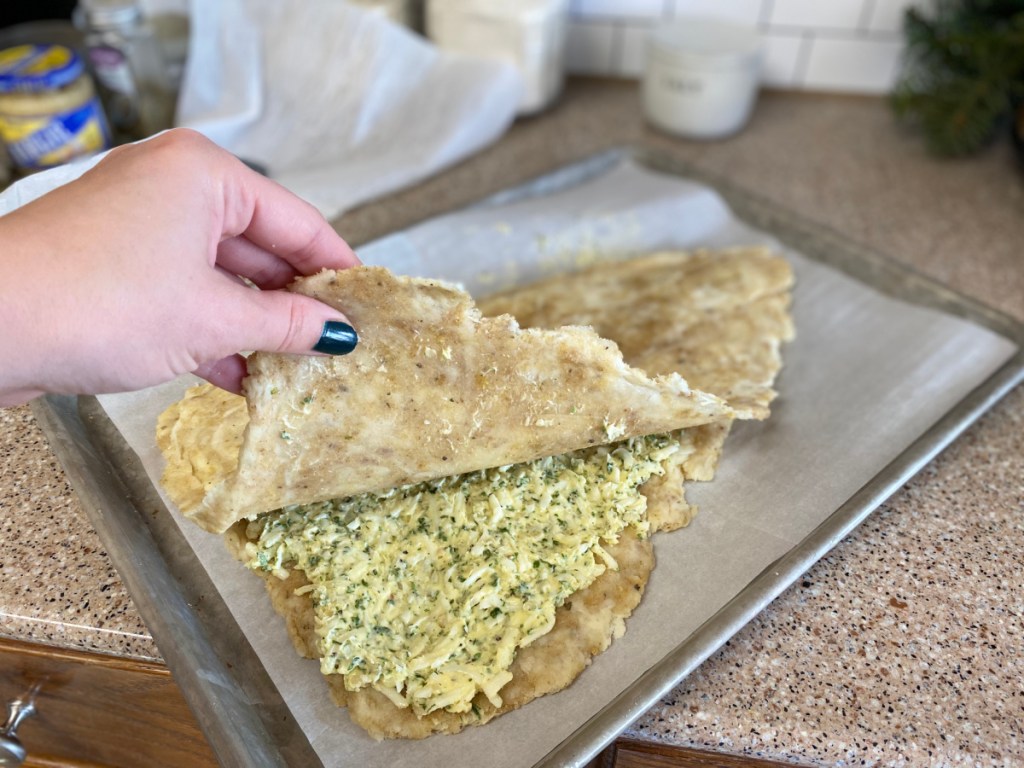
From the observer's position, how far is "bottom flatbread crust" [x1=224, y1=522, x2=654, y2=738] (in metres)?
0.93

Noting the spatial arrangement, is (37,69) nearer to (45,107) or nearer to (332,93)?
(45,107)

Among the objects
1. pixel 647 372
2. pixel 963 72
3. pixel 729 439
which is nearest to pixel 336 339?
pixel 647 372

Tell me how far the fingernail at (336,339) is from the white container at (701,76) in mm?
1396

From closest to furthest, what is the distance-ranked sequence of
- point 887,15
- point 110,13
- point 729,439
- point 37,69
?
1. point 729,439
2. point 37,69
3. point 110,13
4. point 887,15

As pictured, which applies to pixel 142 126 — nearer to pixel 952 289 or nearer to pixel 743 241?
pixel 743 241

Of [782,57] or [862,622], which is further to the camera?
[782,57]

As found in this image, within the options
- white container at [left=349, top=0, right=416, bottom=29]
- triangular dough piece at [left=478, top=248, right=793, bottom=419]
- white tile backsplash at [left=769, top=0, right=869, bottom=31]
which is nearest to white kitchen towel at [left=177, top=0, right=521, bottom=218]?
white container at [left=349, top=0, right=416, bottom=29]

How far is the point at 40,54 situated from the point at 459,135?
95 centimetres

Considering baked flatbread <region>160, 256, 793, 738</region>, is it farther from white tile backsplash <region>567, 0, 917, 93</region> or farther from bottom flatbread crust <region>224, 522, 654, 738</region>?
white tile backsplash <region>567, 0, 917, 93</region>

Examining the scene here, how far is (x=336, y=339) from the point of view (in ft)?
3.11

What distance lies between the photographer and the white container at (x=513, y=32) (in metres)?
1.95

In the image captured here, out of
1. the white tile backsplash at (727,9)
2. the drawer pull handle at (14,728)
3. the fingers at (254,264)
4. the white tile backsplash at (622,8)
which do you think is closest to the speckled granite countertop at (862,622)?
the drawer pull handle at (14,728)

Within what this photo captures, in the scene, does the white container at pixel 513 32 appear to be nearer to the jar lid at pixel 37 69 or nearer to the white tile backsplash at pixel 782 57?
the white tile backsplash at pixel 782 57

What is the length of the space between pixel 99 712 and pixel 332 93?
63.9 inches
